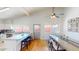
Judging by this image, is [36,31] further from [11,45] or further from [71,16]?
[71,16]

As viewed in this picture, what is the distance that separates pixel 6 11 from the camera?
1.57 m

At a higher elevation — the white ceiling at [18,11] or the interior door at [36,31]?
the white ceiling at [18,11]

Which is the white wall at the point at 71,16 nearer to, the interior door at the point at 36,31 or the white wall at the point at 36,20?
the white wall at the point at 36,20

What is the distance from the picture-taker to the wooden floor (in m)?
1.62

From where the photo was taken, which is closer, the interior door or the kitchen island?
the kitchen island

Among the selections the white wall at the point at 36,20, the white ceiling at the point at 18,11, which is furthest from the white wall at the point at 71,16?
the white ceiling at the point at 18,11

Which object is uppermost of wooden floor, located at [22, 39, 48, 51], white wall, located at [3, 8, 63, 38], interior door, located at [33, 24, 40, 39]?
white wall, located at [3, 8, 63, 38]

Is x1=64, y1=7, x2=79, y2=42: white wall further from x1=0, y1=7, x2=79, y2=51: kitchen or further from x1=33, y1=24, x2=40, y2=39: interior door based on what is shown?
x1=33, y1=24, x2=40, y2=39: interior door

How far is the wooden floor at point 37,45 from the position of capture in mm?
1618

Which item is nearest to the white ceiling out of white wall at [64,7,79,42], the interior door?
the interior door
